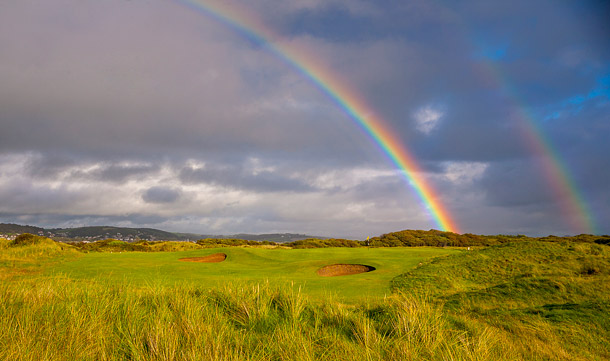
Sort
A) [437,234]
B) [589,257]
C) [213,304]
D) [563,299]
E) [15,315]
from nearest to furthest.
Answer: [15,315] < [213,304] < [563,299] < [589,257] < [437,234]

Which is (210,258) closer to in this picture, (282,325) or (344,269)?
(344,269)

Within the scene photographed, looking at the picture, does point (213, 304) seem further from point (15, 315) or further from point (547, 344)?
point (547, 344)

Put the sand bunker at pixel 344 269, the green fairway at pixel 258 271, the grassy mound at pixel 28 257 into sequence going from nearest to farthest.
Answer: the green fairway at pixel 258 271, the grassy mound at pixel 28 257, the sand bunker at pixel 344 269

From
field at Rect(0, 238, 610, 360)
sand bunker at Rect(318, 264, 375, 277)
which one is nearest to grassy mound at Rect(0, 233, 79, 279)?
field at Rect(0, 238, 610, 360)

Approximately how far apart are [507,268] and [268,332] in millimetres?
16879

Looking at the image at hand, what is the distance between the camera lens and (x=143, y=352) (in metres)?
4.50

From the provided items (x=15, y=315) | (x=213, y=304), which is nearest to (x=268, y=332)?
(x=213, y=304)

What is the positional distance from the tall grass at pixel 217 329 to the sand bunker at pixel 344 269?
16347mm

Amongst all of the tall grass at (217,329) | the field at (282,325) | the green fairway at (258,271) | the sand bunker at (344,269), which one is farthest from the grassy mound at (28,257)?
the sand bunker at (344,269)

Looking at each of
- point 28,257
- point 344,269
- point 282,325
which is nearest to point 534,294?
point 282,325

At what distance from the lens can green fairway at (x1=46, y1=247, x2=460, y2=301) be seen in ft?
47.4

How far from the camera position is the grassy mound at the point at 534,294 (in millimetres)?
6512

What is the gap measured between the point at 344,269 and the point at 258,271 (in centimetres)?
652

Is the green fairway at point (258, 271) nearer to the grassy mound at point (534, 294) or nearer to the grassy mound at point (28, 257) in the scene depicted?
the grassy mound at point (28, 257)
